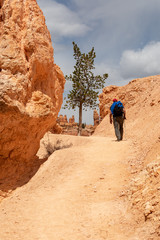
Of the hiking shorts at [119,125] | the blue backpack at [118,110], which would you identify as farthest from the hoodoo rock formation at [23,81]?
the hiking shorts at [119,125]

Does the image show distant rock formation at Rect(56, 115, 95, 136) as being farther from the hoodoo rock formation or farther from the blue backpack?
the hoodoo rock formation

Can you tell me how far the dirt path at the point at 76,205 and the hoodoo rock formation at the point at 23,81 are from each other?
1.18 metres

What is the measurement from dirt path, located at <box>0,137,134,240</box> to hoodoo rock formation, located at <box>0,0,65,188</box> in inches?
46.3

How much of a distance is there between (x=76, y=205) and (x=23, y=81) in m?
3.67

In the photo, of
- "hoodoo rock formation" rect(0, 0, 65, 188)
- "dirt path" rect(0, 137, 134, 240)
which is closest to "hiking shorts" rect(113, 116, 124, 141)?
"dirt path" rect(0, 137, 134, 240)

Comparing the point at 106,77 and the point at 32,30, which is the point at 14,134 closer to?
the point at 32,30

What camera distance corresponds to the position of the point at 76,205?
11.1 feet

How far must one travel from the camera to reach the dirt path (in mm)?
2557

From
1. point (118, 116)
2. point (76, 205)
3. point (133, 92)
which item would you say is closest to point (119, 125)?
point (118, 116)

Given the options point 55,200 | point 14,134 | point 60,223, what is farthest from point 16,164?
point 60,223

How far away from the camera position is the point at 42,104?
6059 millimetres

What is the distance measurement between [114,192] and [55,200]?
1.12 m

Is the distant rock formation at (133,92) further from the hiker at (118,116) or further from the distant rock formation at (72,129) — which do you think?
the hiker at (118,116)

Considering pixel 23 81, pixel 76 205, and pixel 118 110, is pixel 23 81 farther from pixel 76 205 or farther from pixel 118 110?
pixel 118 110
